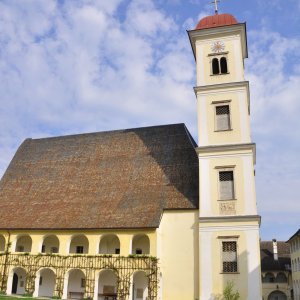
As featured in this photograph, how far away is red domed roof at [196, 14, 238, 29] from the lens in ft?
94.1

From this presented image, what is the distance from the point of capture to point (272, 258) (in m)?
60.0

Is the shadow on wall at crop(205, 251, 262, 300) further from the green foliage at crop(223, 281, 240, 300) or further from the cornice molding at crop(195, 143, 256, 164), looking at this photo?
the cornice molding at crop(195, 143, 256, 164)

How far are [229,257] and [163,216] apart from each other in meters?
5.04

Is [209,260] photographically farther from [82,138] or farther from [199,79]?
[82,138]

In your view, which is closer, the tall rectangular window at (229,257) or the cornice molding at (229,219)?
the tall rectangular window at (229,257)

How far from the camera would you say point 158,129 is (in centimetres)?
3388

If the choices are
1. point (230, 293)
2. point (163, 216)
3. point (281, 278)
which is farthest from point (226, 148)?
point (281, 278)

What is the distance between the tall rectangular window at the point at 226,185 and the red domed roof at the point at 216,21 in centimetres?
1050

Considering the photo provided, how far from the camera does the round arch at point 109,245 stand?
28125mm

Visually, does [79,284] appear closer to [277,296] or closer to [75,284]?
[75,284]

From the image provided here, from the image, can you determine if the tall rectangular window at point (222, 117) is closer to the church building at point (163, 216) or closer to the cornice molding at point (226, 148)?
the church building at point (163, 216)

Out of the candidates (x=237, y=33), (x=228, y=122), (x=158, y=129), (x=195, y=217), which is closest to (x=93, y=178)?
(x=158, y=129)

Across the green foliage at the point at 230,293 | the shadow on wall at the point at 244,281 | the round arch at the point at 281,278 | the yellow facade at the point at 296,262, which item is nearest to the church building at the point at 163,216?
the shadow on wall at the point at 244,281

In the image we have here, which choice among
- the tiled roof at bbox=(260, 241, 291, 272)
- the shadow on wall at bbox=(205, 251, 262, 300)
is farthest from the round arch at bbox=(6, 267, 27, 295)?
the tiled roof at bbox=(260, 241, 291, 272)
